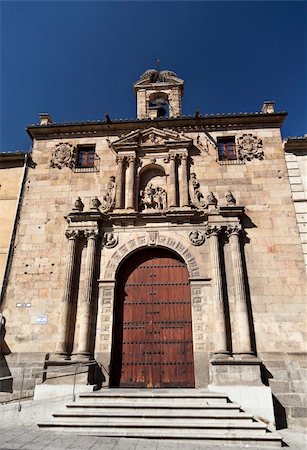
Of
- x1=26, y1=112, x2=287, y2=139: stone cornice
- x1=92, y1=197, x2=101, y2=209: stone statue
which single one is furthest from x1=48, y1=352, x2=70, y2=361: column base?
x1=26, y1=112, x2=287, y2=139: stone cornice

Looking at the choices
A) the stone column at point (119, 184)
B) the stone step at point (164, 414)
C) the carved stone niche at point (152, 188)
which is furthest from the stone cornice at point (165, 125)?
the stone step at point (164, 414)

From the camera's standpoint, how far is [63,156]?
12469mm

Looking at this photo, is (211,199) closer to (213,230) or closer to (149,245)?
(213,230)

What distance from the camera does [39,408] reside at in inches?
299

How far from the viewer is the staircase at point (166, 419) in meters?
6.19

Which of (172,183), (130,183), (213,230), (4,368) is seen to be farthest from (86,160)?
(4,368)

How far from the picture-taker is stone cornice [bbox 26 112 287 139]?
40.7ft

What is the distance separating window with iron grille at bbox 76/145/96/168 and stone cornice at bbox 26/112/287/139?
0.56 m

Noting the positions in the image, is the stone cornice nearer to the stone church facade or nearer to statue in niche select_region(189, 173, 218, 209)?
the stone church facade

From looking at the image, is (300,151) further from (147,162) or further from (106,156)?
(106,156)

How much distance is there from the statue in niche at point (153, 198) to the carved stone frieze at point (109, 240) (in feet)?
4.75

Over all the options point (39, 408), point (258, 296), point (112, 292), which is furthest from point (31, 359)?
point (258, 296)

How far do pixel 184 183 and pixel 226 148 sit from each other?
235 centimetres

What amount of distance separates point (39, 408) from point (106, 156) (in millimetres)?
8337
